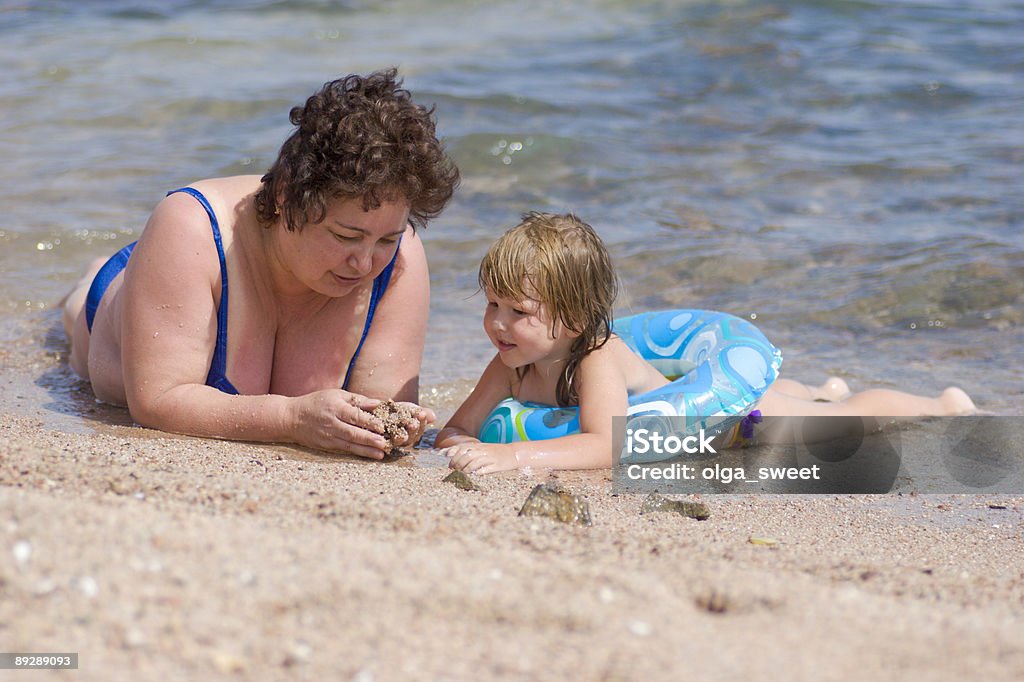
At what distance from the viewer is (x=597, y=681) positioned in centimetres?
192

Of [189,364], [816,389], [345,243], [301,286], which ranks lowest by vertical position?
[816,389]

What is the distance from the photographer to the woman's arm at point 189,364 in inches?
151

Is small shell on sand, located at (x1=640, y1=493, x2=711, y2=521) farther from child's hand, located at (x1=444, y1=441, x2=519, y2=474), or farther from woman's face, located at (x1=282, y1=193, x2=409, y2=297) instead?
woman's face, located at (x1=282, y1=193, x2=409, y2=297)

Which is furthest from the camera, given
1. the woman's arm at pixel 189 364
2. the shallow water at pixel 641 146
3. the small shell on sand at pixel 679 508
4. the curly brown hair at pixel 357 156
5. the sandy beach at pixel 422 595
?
the shallow water at pixel 641 146

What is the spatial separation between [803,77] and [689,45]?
5.35 feet

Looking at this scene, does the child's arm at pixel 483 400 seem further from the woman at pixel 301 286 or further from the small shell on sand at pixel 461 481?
the small shell on sand at pixel 461 481

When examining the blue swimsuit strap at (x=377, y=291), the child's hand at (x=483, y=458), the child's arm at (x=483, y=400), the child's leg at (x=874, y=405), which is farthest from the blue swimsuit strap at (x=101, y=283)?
the child's leg at (x=874, y=405)

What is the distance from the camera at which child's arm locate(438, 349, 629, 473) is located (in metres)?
3.95

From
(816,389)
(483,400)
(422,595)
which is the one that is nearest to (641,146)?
(816,389)

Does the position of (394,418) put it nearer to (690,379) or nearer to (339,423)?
(339,423)

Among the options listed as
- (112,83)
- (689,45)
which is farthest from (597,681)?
(689,45)

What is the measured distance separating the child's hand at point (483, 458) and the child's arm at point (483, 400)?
1.45ft

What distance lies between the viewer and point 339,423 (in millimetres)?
3840

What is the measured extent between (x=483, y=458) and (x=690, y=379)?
1.04 metres
